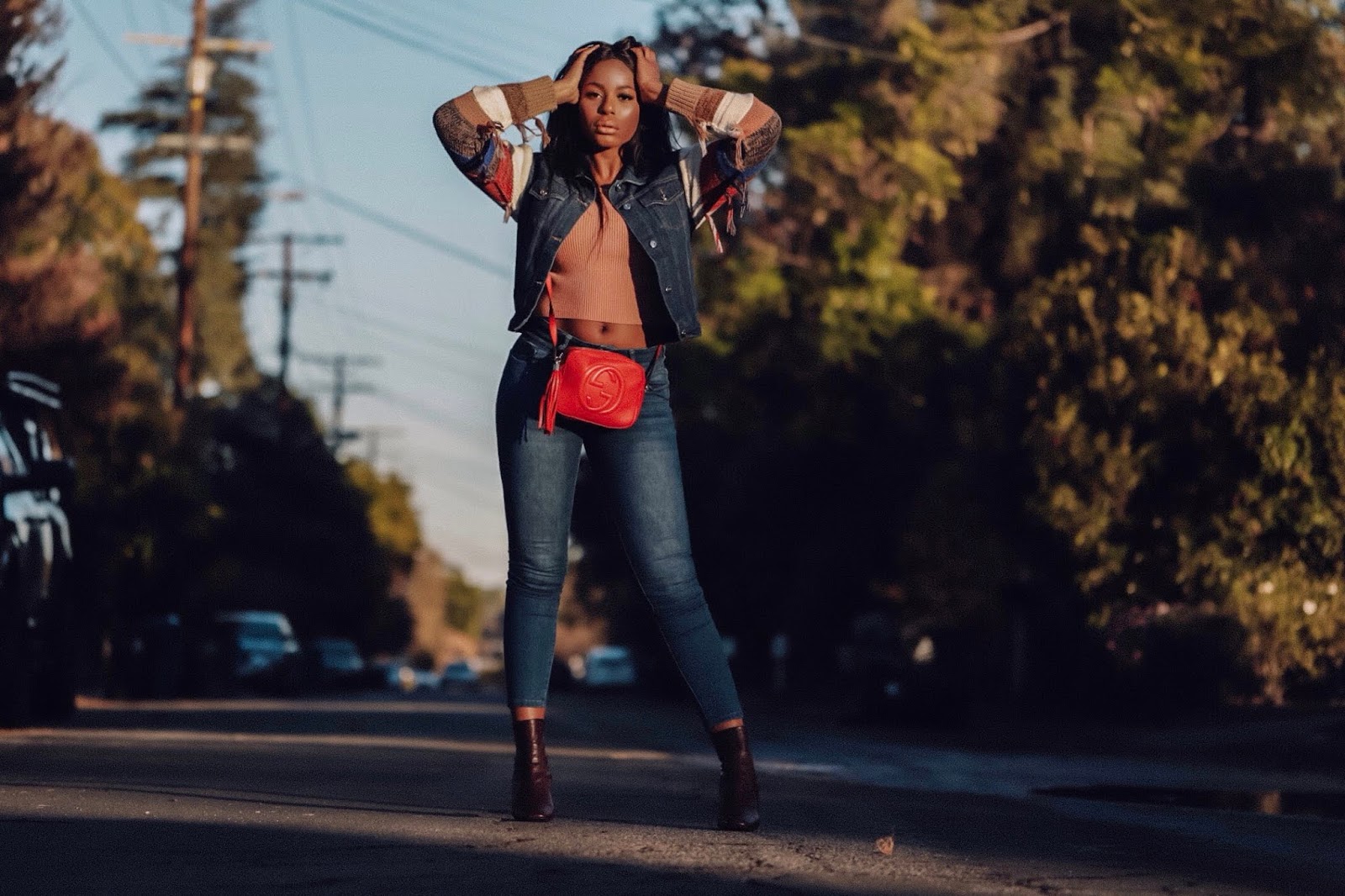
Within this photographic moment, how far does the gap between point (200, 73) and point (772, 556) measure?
12061 mm

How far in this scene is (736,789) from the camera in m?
6.34

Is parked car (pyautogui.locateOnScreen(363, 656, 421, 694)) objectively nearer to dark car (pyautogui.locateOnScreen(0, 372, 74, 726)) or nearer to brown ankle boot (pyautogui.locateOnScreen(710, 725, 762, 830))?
dark car (pyautogui.locateOnScreen(0, 372, 74, 726))

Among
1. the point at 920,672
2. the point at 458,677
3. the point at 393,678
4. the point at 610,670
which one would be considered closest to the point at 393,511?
the point at 458,677

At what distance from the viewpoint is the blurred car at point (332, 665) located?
4834 cm

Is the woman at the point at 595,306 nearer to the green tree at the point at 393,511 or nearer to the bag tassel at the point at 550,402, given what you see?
the bag tassel at the point at 550,402

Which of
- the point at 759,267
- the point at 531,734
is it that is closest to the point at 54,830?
the point at 531,734

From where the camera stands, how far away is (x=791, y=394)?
31.0 meters

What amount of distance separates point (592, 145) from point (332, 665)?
44.3 metres

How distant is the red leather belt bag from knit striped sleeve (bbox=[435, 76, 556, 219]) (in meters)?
0.45

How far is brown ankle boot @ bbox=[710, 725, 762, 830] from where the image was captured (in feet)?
20.8

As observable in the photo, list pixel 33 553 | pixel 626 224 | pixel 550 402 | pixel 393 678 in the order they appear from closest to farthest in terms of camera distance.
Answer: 1. pixel 550 402
2. pixel 626 224
3. pixel 33 553
4. pixel 393 678

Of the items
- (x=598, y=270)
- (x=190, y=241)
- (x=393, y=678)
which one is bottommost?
(x=598, y=270)

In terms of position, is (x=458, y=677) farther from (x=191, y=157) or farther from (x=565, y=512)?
(x=565, y=512)

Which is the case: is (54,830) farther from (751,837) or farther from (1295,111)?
(1295,111)
